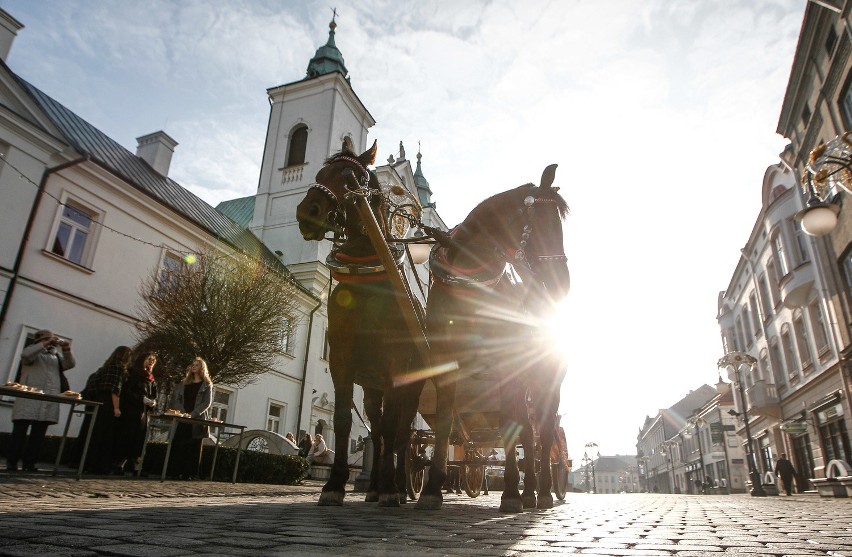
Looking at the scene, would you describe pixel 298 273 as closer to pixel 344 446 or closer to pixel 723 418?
pixel 344 446

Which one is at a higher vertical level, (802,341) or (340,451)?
(802,341)

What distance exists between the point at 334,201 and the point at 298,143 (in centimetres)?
2725

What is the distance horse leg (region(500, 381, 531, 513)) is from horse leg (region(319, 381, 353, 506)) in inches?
50.6

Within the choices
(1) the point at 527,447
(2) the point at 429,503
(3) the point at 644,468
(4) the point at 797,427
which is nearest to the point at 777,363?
(4) the point at 797,427

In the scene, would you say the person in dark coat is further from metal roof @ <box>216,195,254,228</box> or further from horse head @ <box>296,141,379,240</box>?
metal roof @ <box>216,195,254,228</box>

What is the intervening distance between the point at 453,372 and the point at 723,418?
2100 inches

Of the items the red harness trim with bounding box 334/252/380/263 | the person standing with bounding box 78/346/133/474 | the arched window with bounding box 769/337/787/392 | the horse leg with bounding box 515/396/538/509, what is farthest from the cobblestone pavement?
the arched window with bounding box 769/337/787/392

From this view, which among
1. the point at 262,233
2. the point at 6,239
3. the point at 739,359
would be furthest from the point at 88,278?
the point at 739,359

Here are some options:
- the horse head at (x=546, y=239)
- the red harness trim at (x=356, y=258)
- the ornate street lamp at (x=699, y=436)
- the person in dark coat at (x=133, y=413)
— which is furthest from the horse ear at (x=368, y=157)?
the ornate street lamp at (x=699, y=436)

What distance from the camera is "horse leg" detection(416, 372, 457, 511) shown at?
4.30 meters

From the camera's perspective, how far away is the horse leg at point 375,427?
5.36 metres

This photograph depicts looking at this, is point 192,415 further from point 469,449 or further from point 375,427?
point 375,427

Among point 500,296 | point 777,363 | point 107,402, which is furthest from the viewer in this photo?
point 777,363

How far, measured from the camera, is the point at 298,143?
29.9 metres
